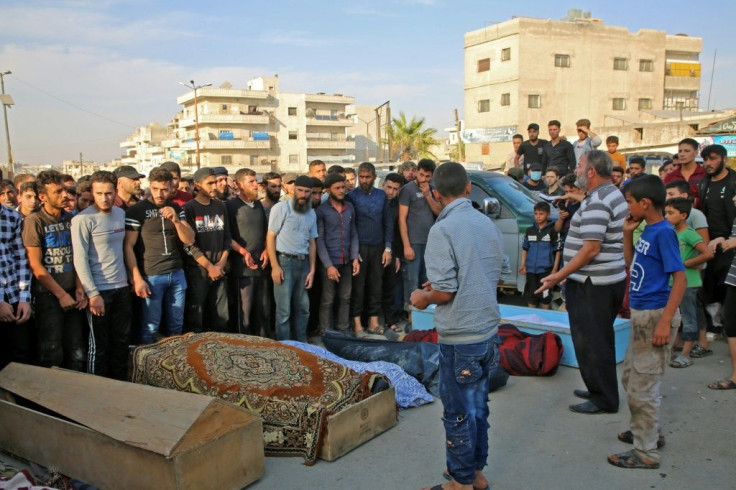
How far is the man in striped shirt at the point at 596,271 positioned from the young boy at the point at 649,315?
410 mm

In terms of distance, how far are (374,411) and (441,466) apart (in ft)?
2.39

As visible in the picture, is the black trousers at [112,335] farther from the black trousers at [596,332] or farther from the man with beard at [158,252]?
the black trousers at [596,332]

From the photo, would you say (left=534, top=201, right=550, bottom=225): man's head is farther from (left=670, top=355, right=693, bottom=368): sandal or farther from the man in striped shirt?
the man in striped shirt

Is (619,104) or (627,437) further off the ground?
(619,104)

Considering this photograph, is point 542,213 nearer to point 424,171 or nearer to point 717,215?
point 424,171

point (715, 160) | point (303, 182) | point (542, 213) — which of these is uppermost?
point (715, 160)

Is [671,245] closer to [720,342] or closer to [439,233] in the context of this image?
[439,233]

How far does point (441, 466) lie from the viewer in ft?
13.7

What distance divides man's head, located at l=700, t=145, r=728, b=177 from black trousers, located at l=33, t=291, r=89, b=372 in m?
7.39

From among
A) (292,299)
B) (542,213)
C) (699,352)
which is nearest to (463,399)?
(292,299)

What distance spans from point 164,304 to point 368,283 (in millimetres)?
2923

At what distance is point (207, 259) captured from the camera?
648 centimetres

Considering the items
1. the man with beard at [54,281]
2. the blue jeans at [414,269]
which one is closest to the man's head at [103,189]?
the man with beard at [54,281]

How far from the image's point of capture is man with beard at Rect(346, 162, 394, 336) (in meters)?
7.97
